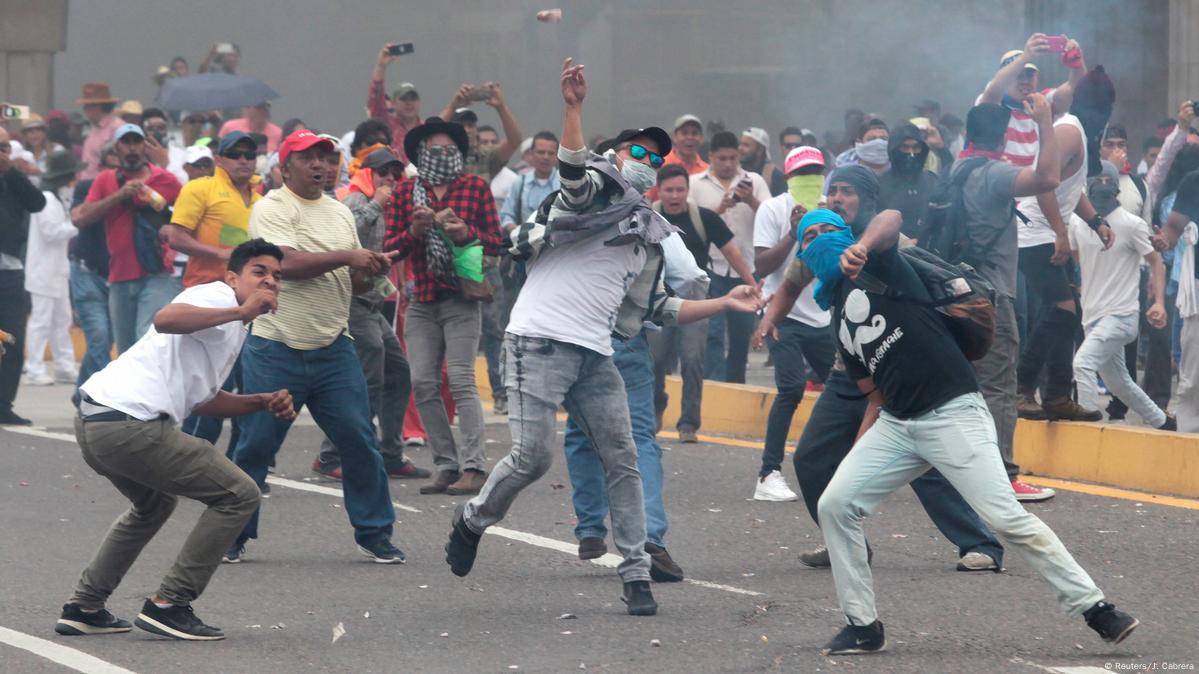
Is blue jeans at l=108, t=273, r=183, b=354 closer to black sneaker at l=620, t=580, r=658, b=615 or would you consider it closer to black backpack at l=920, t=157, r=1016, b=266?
black backpack at l=920, t=157, r=1016, b=266

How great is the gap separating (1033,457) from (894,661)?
4475 mm

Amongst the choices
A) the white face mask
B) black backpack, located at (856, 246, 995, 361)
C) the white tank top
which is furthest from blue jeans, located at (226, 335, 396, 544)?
the white tank top

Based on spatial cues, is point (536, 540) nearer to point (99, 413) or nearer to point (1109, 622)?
point (99, 413)

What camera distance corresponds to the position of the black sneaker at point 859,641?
20.2 ft

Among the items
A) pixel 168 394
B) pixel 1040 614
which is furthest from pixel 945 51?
pixel 168 394

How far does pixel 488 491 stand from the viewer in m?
6.94

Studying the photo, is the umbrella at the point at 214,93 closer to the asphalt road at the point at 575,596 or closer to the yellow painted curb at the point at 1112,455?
the asphalt road at the point at 575,596

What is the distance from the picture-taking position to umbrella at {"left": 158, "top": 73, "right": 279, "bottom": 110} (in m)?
18.0

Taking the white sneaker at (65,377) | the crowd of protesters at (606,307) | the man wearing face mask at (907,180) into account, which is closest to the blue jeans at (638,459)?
the crowd of protesters at (606,307)

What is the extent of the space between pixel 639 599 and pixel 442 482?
3.11 m

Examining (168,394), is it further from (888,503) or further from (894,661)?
(888,503)

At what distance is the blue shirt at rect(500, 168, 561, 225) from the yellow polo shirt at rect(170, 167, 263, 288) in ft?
13.2

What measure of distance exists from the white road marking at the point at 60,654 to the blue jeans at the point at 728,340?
6.67 m

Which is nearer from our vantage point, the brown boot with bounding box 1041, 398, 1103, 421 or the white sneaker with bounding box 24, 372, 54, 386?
the brown boot with bounding box 1041, 398, 1103, 421
